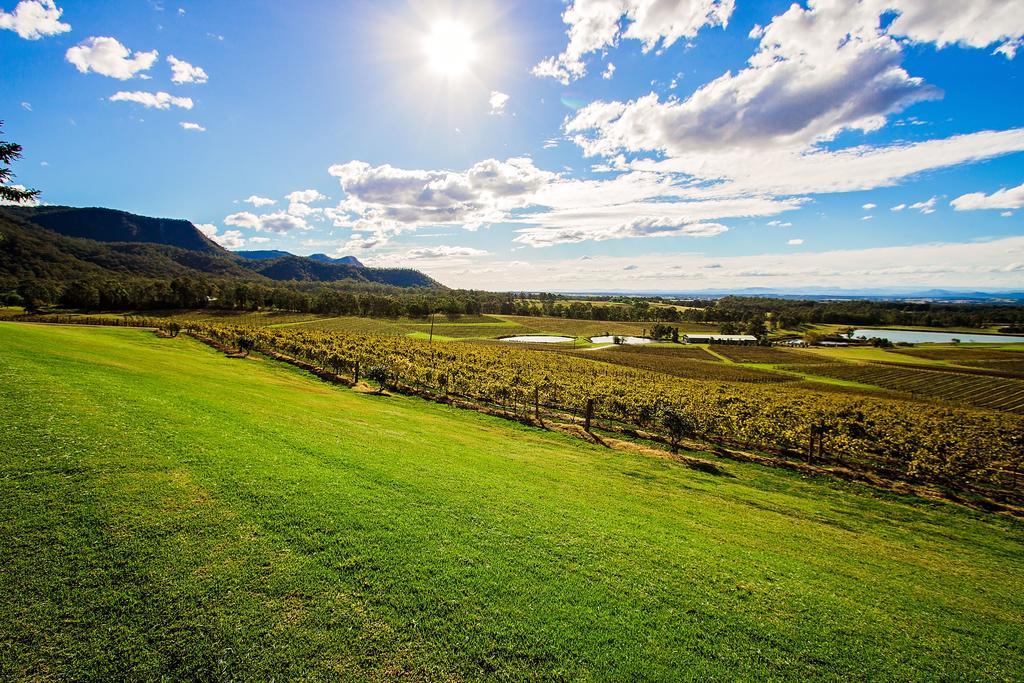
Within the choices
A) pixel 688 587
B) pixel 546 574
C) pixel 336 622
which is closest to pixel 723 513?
pixel 688 587

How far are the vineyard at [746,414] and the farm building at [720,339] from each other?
3040 inches

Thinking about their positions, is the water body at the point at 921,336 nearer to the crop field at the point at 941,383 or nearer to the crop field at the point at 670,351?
the crop field at the point at 670,351

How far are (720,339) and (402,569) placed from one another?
156792mm

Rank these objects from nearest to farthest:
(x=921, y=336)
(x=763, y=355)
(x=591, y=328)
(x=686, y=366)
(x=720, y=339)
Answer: (x=686, y=366) < (x=763, y=355) < (x=720, y=339) < (x=921, y=336) < (x=591, y=328)

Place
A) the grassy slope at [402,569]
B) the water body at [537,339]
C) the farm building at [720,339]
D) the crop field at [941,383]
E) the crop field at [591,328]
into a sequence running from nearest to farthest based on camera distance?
the grassy slope at [402,569] → the crop field at [941,383] → the water body at [537,339] → the farm building at [720,339] → the crop field at [591,328]

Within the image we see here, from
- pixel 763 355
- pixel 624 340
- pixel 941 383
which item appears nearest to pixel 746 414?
pixel 941 383

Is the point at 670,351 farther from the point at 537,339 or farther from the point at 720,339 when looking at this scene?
the point at 720,339

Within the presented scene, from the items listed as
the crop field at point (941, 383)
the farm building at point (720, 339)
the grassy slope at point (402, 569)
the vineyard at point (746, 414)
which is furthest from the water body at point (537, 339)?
the grassy slope at point (402, 569)

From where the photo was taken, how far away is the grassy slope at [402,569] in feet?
23.9

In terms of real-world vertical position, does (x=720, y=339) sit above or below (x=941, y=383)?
above

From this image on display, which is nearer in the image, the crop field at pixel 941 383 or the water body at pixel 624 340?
the crop field at pixel 941 383

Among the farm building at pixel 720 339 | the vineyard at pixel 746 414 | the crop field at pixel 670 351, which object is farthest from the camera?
the farm building at pixel 720 339

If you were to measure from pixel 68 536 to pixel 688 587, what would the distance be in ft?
45.6

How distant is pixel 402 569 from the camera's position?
9328mm
